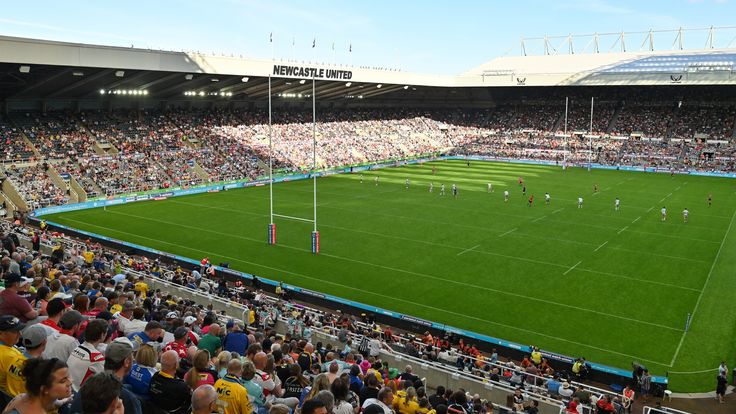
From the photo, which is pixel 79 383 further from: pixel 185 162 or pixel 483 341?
pixel 185 162

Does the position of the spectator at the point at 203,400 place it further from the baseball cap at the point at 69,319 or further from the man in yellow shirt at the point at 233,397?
the baseball cap at the point at 69,319

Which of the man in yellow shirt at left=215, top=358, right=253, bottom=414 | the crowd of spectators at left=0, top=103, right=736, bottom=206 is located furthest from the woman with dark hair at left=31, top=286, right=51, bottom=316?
the crowd of spectators at left=0, top=103, right=736, bottom=206

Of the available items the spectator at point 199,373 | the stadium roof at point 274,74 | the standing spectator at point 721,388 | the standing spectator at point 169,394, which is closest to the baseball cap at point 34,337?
the standing spectator at point 169,394

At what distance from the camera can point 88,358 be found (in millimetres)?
6035

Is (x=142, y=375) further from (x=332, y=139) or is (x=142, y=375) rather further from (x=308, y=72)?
(x=332, y=139)

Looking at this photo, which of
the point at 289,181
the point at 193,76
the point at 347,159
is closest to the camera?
the point at 193,76

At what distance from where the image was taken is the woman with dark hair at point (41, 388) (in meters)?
4.45

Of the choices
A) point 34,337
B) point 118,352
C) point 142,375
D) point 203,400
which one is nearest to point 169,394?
point 142,375

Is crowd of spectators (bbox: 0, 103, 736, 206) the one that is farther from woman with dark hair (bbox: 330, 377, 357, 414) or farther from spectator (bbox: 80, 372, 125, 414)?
spectator (bbox: 80, 372, 125, 414)

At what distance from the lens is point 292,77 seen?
59938 mm

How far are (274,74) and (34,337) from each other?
54.7 metres

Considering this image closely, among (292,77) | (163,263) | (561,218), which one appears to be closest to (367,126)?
(292,77)

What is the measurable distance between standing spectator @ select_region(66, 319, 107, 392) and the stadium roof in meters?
31.7

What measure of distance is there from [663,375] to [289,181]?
4495cm
